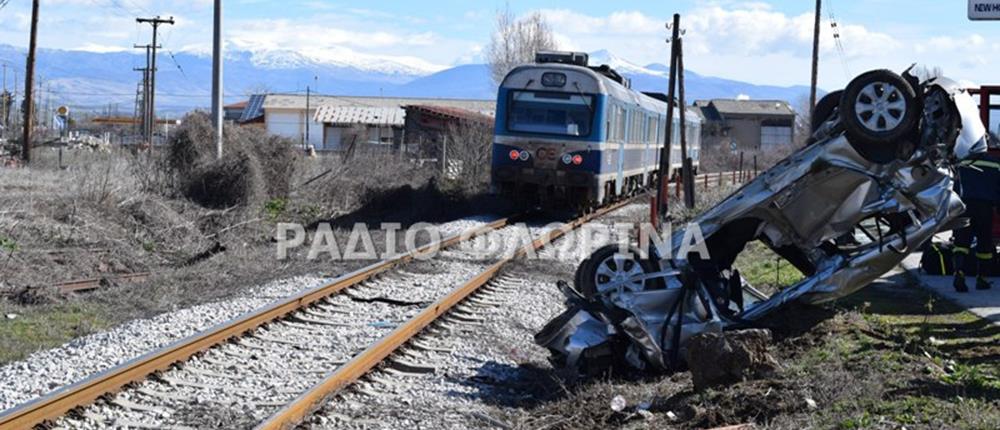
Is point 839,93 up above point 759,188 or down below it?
above

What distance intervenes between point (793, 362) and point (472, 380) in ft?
7.58

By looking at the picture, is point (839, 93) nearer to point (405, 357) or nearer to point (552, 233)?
point (405, 357)

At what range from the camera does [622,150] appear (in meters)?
25.9

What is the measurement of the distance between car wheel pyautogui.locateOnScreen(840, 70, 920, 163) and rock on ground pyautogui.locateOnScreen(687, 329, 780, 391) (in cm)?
159

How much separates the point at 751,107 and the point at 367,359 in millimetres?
109714

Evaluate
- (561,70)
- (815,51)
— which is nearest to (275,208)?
(561,70)

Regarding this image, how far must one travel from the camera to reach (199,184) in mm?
22375

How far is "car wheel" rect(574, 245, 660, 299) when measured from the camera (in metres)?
8.83

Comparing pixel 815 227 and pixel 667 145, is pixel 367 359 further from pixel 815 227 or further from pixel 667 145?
pixel 667 145

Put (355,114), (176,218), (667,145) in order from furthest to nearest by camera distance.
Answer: (355,114) → (667,145) → (176,218)

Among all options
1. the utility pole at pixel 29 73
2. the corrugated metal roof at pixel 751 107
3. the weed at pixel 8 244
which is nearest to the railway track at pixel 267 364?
the weed at pixel 8 244

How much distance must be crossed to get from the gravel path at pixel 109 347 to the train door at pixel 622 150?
1412cm

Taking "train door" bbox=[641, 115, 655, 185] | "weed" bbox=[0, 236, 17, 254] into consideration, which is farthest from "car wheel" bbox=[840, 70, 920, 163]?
"train door" bbox=[641, 115, 655, 185]

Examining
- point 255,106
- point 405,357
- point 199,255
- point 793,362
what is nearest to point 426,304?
point 405,357
